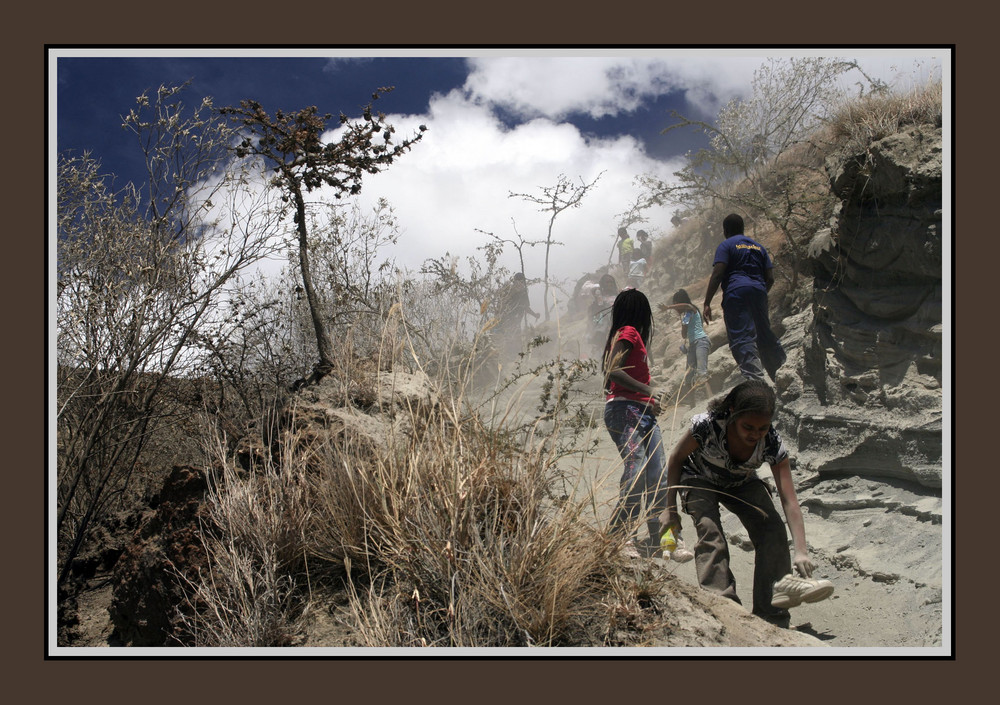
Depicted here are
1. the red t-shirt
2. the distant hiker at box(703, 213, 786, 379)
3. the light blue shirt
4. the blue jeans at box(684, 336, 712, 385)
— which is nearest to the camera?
the red t-shirt

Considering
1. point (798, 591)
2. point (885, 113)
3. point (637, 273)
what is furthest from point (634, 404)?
point (637, 273)

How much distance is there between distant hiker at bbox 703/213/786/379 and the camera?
17.5 ft

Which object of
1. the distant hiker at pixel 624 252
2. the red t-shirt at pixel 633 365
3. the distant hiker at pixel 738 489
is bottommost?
the distant hiker at pixel 738 489

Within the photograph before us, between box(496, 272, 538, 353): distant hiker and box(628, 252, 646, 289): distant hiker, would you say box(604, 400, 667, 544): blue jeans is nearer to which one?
box(496, 272, 538, 353): distant hiker

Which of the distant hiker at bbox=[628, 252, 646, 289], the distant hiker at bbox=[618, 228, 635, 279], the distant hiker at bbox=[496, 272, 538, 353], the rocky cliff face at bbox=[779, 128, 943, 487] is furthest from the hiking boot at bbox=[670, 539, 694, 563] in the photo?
the distant hiker at bbox=[618, 228, 635, 279]

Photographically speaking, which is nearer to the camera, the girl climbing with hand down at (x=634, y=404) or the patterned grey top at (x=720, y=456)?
the patterned grey top at (x=720, y=456)

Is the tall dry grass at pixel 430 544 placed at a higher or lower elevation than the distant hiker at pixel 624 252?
lower

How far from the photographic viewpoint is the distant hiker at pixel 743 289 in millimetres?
5324

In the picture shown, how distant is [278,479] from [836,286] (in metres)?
5.03

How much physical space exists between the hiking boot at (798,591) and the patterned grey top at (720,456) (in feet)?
1.81

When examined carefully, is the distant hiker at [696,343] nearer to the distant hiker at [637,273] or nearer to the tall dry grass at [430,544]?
the tall dry grass at [430,544]

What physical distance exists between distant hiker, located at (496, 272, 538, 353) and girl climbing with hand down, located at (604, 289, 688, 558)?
2.69 metres

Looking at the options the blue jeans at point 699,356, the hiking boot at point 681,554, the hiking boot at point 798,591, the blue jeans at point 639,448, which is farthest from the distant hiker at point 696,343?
the hiking boot at point 798,591
